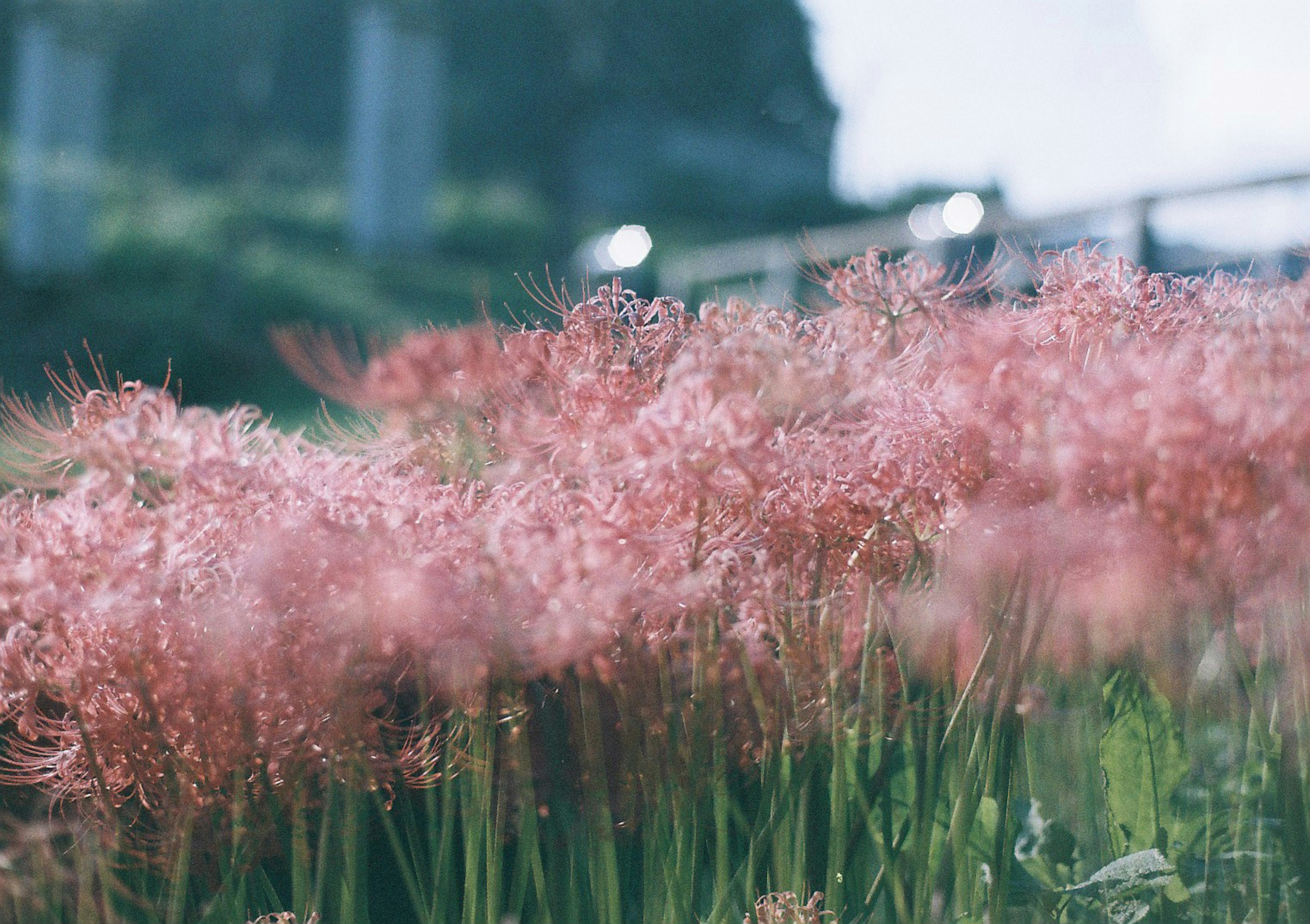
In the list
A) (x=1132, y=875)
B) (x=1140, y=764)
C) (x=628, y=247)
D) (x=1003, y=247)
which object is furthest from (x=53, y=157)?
(x=1132, y=875)

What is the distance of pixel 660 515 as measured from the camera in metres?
1.29

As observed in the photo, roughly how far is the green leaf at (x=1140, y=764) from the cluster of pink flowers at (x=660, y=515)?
15cm

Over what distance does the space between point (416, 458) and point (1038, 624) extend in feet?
2.31

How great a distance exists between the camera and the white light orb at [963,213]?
2.74 m

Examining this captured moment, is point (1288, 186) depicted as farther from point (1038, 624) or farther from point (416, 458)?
point (416, 458)

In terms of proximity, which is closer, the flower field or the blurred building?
the flower field

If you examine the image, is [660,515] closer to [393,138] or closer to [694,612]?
[694,612]

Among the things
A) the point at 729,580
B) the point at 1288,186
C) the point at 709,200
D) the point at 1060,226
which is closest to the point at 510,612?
the point at 729,580

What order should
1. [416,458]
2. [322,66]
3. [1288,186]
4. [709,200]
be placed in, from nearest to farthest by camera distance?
1. [416,458]
2. [1288,186]
3. [709,200]
4. [322,66]

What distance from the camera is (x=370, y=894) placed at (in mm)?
1669

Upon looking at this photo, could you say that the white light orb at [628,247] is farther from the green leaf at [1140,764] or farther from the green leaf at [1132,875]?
the green leaf at [1132,875]

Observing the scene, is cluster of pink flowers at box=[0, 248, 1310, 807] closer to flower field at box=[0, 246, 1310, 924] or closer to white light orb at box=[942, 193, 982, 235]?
flower field at box=[0, 246, 1310, 924]

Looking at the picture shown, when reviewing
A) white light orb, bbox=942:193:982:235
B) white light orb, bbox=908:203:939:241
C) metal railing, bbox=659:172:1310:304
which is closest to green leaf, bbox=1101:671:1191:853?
metal railing, bbox=659:172:1310:304

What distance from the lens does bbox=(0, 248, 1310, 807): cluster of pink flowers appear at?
114 cm
